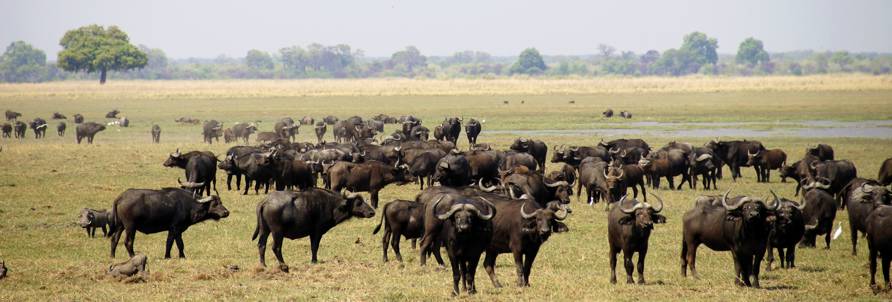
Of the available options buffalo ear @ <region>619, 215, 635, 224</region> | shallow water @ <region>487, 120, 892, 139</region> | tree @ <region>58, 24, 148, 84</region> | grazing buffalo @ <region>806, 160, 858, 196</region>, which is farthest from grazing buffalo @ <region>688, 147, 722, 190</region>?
tree @ <region>58, 24, 148, 84</region>

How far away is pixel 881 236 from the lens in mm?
13766

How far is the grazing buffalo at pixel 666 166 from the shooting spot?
1088 inches

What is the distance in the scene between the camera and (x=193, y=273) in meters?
15.3

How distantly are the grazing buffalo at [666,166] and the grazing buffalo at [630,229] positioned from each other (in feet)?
41.4

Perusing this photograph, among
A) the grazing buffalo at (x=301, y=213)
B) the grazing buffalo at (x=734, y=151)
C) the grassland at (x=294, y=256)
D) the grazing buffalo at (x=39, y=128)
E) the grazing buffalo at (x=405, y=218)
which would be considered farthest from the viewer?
the grazing buffalo at (x=39, y=128)

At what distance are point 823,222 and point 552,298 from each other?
253 inches

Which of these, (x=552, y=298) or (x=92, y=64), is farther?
(x=92, y=64)

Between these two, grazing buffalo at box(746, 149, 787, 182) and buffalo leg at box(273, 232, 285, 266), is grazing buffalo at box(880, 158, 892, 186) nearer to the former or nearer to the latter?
grazing buffalo at box(746, 149, 787, 182)

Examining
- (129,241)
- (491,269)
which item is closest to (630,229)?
(491,269)

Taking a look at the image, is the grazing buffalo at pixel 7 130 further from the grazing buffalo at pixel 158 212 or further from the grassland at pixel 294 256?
the grazing buffalo at pixel 158 212

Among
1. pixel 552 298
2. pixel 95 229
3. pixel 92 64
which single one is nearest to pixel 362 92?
pixel 92 64

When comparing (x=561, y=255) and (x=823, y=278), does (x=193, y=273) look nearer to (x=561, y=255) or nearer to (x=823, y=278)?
(x=561, y=255)

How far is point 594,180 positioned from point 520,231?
10816mm

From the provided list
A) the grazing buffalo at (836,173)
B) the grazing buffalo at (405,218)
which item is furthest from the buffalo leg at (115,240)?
the grazing buffalo at (836,173)
